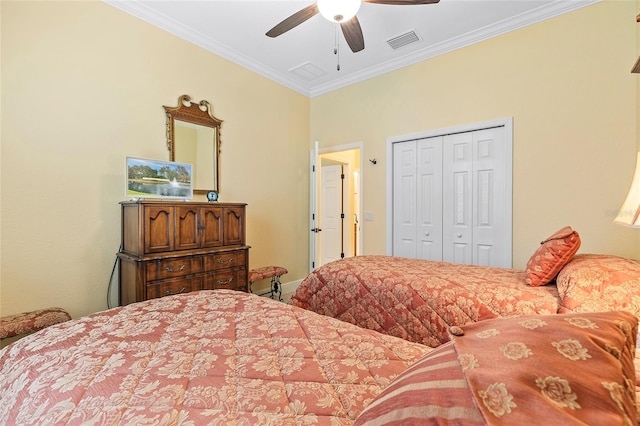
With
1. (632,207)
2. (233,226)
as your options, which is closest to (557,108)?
(632,207)

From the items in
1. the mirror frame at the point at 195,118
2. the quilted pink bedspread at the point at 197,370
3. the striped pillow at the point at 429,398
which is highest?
the mirror frame at the point at 195,118

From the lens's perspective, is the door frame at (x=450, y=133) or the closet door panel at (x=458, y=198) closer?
the door frame at (x=450, y=133)

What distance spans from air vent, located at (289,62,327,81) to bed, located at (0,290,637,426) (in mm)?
3491

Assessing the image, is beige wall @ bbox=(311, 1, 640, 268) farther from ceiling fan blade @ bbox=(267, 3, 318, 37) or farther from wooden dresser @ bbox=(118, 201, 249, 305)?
wooden dresser @ bbox=(118, 201, 249, 305)

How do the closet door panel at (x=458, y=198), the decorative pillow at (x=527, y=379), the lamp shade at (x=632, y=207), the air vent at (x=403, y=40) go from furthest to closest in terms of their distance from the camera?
the closet door panel at (x=458, y=198)
the air vent at (x=403, y=40)
the lamp shade at (x=632, y=207)
the decorative pillow at (x=527, y=379)

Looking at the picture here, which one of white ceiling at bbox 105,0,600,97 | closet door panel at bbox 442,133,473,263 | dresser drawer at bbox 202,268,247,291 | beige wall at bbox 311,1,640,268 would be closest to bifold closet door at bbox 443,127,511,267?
closet door panel at bbox 442,133,473,263

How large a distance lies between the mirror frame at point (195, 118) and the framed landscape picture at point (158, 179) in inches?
11.5

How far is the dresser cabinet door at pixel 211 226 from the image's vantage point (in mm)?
2912

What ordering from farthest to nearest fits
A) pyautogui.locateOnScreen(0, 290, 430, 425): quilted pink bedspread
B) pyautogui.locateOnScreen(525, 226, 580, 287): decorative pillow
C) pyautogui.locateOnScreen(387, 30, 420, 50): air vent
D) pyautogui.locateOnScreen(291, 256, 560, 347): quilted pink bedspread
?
1. pyautogui.locateOnScreen(387, 30, 420, 50): air vent
2. pyautogui.locateOnScreen(525, 226, 580, 287): decorative pillow
3. pyautogui.locateOnScreen(291, 256, 560, 347): quilted pink bedspread
4. pyautogui.locateOnScreen(0, 290, 430, 425): quilted pink bedspread

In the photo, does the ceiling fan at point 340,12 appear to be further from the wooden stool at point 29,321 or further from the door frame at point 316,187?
the wooden stool at point 29,321

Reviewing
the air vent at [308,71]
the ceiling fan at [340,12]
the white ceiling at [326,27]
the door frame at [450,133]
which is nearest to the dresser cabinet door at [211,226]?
the ceiling fan at [340,12]

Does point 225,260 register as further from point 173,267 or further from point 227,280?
point 173,267

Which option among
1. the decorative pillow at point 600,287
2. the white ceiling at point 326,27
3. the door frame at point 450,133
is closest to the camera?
the decorative pillow at point 600,287

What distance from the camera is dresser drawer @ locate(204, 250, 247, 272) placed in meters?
2.90
